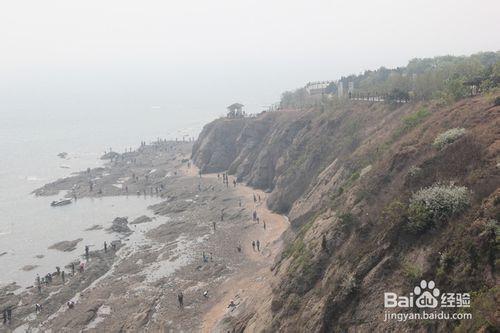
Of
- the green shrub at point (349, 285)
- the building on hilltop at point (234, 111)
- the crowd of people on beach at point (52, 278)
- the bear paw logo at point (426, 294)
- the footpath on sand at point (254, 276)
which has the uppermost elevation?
the building on hilltop at point (234, 111)

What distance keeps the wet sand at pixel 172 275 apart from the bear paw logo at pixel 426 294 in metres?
12.9

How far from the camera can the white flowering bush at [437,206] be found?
17.3 metres

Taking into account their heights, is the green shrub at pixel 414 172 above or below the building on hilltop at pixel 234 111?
below

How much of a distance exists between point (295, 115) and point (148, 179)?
109 ft

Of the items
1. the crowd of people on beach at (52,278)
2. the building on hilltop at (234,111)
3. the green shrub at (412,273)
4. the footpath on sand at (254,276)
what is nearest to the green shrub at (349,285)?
the green shrub at (412,273)

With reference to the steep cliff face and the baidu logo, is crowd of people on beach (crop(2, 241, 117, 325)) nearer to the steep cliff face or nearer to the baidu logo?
the steep cliff face

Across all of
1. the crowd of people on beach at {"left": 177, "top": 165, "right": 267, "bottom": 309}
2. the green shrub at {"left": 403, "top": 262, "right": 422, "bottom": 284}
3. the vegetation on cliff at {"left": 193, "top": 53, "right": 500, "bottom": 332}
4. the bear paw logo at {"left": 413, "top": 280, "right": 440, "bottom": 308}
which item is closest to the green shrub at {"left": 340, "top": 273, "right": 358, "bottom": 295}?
the vegetation on cliff at {"left": 193, "top": 53, "right": 500, "bottom": 332}

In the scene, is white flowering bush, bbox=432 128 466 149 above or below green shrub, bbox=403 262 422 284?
above

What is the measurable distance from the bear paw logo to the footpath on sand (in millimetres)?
11651

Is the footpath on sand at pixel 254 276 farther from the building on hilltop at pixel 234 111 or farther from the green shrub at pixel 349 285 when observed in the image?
the building on hilltop at pixel 234 111

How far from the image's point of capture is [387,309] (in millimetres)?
16578

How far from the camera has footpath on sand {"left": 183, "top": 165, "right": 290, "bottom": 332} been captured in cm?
2934

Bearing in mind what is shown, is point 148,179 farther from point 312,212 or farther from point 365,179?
point 365,179

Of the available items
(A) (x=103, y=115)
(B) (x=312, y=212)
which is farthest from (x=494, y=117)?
(A) (x=103, y=115)
